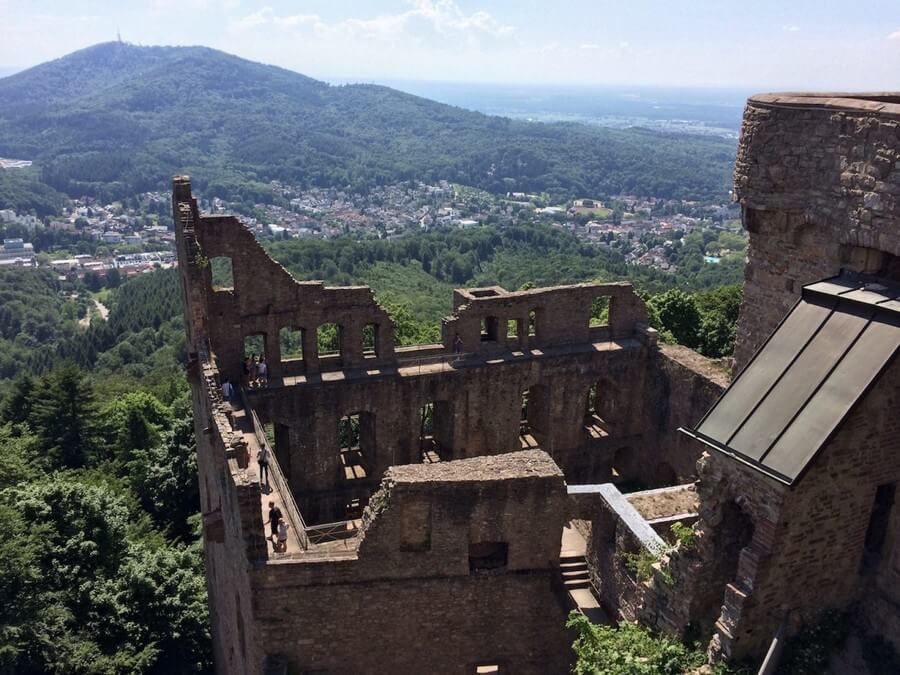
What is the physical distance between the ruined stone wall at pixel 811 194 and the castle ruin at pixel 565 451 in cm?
4

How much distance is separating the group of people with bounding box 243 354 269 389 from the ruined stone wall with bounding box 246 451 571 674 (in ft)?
27.9

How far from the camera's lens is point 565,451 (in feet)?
85.9

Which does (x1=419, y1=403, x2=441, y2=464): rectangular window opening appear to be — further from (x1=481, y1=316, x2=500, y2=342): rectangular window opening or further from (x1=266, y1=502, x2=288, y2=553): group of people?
(x1=266, y1=502, x2=288, y2=553): group of people

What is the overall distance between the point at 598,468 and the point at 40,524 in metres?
19.0

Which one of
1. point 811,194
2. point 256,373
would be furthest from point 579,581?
point 256,373

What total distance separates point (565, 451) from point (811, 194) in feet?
52.8

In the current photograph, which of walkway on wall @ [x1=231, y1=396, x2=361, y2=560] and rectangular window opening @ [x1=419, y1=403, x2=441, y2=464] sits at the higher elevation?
walkway on wall @ [x1=231, y1=396, x2=361, y2=560]

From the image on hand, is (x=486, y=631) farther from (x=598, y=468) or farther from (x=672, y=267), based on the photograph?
(x=672, y=267)

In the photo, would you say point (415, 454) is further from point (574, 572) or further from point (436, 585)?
point (436, 585)

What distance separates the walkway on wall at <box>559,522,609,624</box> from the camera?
16.0 metres

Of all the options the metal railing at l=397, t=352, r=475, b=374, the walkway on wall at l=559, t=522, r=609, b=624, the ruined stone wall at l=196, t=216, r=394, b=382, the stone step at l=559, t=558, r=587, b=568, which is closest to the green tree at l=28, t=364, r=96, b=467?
the ruined stone wall at l=196, t=216, r=394, b=382

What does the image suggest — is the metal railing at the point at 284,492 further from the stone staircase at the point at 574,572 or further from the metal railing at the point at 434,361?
the stone staircase at the point at 574,572

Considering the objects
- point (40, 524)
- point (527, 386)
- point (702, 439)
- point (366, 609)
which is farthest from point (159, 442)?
point (702, 439)

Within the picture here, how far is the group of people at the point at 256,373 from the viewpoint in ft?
73.7
